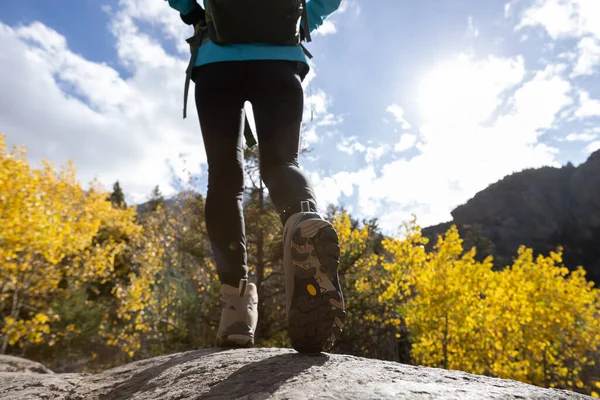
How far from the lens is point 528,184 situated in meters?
44.0

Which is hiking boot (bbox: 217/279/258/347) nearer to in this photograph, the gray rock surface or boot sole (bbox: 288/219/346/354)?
the gray rock surface

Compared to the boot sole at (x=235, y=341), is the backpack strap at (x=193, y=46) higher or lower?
higher

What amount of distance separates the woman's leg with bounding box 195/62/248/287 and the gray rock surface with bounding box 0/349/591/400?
0.39m

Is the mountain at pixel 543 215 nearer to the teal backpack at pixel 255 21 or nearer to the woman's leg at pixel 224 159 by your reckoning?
the woman's leg at pixel 224 159

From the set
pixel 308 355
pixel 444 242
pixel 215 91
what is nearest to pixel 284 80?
pixel 215 91

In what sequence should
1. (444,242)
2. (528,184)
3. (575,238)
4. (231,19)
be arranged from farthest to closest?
(528,184)
(575,238)
(444,242)
(231,19)

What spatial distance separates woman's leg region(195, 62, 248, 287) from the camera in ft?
4.69

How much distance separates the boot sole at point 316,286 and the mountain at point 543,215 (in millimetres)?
37349

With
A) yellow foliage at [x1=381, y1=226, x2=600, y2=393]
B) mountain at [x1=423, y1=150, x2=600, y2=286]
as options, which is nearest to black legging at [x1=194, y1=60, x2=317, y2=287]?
yellow foliage at [x1=381, y1=226, x2=600, y2=393]

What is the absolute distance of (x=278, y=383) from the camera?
0.84 metres

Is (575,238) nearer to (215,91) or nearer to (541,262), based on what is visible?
(541,262)

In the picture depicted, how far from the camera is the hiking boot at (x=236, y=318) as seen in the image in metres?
1.52

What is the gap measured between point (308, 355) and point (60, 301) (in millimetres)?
12676

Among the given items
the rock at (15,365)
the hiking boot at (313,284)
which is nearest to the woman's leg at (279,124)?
the hiking boot at (313,284)
